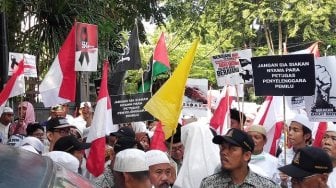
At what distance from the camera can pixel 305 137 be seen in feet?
18.8

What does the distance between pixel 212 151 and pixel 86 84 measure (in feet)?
40.3

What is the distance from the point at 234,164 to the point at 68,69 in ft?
12.7

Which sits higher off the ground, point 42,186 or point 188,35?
point 188,35

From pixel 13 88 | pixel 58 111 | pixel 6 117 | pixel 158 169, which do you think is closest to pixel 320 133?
pixel 158 169

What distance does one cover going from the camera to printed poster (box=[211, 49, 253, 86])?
26.7ft

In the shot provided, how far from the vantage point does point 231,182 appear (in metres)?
3.88

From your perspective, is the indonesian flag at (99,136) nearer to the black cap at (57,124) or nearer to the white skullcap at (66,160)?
the black cap at (57,124)

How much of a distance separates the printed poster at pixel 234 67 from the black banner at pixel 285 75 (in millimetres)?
1938

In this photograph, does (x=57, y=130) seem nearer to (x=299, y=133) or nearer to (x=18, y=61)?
(x=299, y=133)

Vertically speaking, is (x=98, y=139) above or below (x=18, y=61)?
below

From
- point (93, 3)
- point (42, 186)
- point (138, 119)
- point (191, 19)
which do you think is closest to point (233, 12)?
point (191, 19)

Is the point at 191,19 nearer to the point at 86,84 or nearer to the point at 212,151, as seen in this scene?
the point at 86,84

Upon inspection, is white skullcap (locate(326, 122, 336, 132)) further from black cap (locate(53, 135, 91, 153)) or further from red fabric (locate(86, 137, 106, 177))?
black cap (locate(53, 135, 91, 153))

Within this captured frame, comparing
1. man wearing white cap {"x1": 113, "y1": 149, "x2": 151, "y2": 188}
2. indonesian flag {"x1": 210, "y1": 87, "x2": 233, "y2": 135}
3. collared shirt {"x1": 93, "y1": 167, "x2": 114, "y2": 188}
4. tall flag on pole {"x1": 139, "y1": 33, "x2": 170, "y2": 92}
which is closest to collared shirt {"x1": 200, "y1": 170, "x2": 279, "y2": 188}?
collared shirt {"x1": 93, "y1": 167, "x2": 114, "y2": 188}
